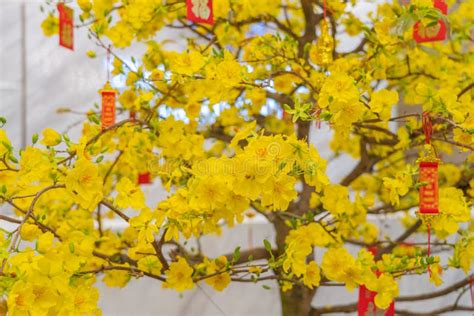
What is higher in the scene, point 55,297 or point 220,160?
point 220,160

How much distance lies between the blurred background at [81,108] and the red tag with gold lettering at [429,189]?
1105mm

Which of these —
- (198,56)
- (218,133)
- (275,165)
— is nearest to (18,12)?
(218,133)

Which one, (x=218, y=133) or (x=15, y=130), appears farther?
(x=15, y=130)

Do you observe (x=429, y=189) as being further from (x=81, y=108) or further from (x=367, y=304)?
(x=81, y=108)

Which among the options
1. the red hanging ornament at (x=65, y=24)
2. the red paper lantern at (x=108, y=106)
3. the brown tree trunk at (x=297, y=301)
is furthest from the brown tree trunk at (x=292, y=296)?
the red hanging ornament at (x=65, y=24)

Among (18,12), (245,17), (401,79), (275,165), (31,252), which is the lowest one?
(31,252)

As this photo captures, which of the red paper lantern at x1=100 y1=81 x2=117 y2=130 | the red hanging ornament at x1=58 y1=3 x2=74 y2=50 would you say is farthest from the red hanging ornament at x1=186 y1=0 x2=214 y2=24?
the red hanging ornament at x1=58 y1=3 x2=74 y2=50

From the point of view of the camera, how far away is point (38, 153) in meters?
0.97

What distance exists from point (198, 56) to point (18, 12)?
1314 mm

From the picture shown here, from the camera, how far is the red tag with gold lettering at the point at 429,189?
1060 mm

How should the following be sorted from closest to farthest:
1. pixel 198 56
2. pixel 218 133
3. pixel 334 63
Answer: pixel 198 56, pixel 334 63, pixel 218 133

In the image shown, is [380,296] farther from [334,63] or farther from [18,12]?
[18,12]

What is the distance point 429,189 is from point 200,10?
545 mm

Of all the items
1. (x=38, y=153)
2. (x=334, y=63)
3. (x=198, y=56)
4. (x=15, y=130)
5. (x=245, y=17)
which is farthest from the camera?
(x=15, y=130)
